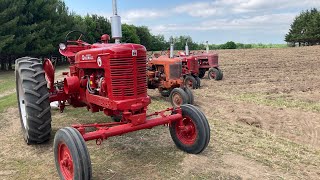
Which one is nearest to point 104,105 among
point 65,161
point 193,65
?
point 65,161

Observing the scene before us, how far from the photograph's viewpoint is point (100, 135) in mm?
4262

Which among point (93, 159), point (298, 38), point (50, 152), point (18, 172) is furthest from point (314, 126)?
point (298, 38)

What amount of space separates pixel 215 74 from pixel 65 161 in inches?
483

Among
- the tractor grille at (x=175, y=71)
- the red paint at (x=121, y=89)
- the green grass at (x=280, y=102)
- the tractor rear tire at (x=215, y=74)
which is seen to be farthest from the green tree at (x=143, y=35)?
the red paint at (x=121, y=89)

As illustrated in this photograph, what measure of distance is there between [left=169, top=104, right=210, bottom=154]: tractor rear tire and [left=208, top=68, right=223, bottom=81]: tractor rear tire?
10640mm

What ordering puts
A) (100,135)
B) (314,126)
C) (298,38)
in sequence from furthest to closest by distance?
(298,38) < (314,126) < (100,135)

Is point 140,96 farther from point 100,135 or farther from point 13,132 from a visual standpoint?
point 13,132

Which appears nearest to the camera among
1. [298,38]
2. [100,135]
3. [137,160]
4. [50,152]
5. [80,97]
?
[100,135]

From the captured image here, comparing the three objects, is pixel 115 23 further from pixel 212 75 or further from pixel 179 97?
pixel 212 75

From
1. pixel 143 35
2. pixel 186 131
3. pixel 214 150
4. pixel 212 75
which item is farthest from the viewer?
pixel 143 35

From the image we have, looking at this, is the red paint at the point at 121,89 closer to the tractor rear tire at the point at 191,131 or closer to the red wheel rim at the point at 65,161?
the red wheel rim at the point at 65,161

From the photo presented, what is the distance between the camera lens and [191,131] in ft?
17.1

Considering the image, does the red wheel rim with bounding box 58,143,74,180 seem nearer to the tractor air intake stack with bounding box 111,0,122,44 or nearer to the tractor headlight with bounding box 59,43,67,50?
the tractor air intake stack with bounding box 111,0,122,44

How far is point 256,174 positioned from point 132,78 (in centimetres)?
206
